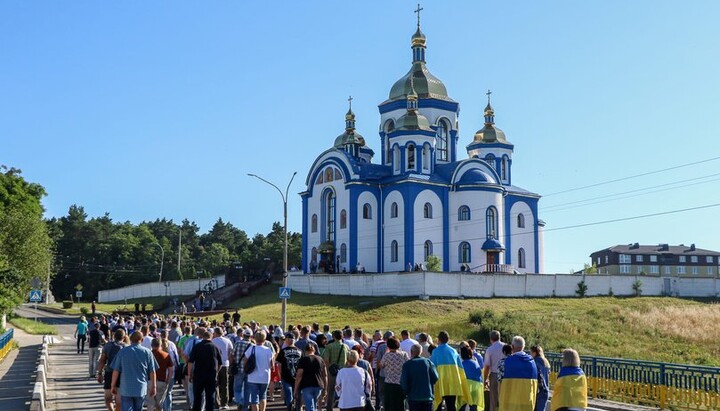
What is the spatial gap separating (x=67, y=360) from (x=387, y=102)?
139ft

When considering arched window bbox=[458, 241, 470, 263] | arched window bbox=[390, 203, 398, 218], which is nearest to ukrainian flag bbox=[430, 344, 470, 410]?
arched window bbox=[390, 203, 398, 218]

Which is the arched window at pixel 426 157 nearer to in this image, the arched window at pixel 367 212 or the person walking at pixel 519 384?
the arched window at pixel 367 212

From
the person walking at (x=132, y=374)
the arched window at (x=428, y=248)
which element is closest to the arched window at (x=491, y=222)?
the arched window at (x=428, y=248)

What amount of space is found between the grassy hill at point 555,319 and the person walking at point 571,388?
72.3 ft

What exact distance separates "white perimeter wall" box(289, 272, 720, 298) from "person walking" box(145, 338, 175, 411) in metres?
36.0

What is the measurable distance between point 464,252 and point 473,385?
48489mm

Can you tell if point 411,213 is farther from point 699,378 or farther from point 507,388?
point 507,388

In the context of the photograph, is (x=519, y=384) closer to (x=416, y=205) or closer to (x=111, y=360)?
(x=111, y=360)

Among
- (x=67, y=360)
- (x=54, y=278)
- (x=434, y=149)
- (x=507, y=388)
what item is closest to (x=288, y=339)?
(x=507, y=388)

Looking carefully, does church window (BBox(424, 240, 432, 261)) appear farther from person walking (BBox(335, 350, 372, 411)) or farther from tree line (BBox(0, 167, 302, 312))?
person walking (BBox(335, 350, 372, 411))

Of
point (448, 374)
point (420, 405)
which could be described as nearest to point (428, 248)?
point (448, 374)

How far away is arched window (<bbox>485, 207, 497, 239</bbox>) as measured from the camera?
6175cm

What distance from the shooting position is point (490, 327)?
123ft

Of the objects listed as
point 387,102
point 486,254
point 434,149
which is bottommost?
point 486,254
